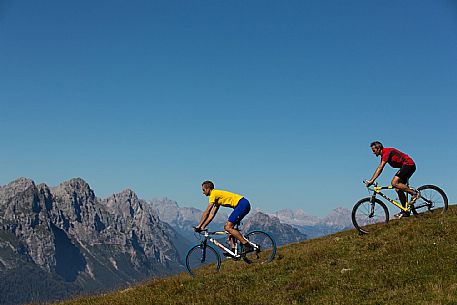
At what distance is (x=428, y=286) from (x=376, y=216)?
324 inches

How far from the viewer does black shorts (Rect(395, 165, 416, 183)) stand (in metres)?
18.4

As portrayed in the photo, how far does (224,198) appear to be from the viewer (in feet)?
51.7

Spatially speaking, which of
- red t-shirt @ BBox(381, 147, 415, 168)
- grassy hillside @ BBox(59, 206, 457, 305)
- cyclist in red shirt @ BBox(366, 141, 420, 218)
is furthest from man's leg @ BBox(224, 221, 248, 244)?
red t-shirt @ BBox(381, 147, 415, 168)

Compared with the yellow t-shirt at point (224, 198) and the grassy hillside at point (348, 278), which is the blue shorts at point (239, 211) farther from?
the grassy hillside at point (348, 278)

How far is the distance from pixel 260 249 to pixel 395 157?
Result: 24.5ft

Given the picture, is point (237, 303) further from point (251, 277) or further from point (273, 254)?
point (273, 254)

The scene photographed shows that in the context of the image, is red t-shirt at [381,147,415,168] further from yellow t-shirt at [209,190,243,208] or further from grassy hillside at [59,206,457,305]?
yellow t-shirt at [209,190,243,208]

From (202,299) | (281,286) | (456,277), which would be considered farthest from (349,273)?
(202,299)

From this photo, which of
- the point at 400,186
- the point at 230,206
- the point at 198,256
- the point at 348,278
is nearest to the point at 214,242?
the point at 198,256

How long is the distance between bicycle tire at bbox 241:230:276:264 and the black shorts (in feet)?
21.7

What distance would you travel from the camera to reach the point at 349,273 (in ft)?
43.0

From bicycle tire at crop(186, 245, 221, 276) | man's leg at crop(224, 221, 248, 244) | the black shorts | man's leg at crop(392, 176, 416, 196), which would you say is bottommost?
bicycle tire at crop(186, 245, 221, 276)

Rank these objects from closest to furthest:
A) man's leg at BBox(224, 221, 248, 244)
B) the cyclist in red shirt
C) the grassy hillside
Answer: the grassy hillside < man's leg at BBox(224, 221, 248, 244) < the cyclist in red shirt

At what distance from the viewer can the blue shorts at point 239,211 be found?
15578 mm
